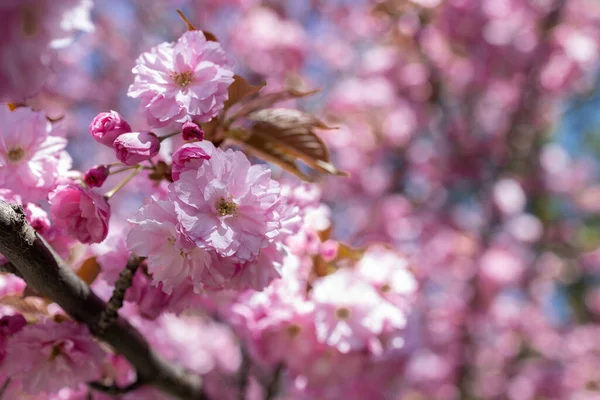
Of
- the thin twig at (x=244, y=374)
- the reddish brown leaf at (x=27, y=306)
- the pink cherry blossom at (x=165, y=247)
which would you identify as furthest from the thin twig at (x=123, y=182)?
the thin twig at (x=244, y=374)

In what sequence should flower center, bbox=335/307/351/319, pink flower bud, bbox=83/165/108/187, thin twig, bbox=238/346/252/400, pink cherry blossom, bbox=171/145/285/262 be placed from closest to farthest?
pink cherry blossom, bbox=171/145/285/262, pink flower bud, bbox=83/165/108/187, flower center, bbox=335/307/351/319, thin twig, bbox=238/346/252/400

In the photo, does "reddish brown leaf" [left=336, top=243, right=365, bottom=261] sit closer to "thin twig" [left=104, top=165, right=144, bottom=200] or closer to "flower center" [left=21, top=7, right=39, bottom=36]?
"thin twig" [left=104, top=165, right=144, bottom=200]

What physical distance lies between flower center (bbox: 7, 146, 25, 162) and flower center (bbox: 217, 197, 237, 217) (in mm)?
316

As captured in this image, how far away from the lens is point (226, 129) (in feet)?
2.63

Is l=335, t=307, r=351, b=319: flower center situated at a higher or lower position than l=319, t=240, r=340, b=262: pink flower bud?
lower

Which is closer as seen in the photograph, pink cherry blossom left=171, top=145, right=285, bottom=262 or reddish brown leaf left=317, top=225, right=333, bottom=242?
pink cherry blossom left=171, top=145, right=285, bottom=262

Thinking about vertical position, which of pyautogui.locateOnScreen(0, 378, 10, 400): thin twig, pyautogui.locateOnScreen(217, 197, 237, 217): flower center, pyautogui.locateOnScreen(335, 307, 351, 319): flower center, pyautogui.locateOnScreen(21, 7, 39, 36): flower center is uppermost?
pyautogui.locateOnScreen(21, 7, 39, 36): flower center

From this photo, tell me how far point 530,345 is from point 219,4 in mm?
2978

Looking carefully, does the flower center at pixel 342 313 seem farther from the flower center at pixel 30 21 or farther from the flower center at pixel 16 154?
the flower center at pixel 30 21

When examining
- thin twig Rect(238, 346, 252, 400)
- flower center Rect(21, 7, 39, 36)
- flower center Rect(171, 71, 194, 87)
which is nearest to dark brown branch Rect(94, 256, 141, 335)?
flower center Rect(171, 71, 194, 87)

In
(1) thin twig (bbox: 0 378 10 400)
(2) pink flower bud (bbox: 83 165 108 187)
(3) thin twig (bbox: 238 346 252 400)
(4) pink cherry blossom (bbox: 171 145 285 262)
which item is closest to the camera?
(4) pink cherry blossom (bbox: 171 145 285 262)

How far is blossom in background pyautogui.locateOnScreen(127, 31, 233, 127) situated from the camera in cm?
64

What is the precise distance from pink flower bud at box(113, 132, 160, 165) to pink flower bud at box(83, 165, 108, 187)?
0.06 m

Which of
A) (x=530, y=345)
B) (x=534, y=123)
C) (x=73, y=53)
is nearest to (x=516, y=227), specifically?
(x=534, y=123)
